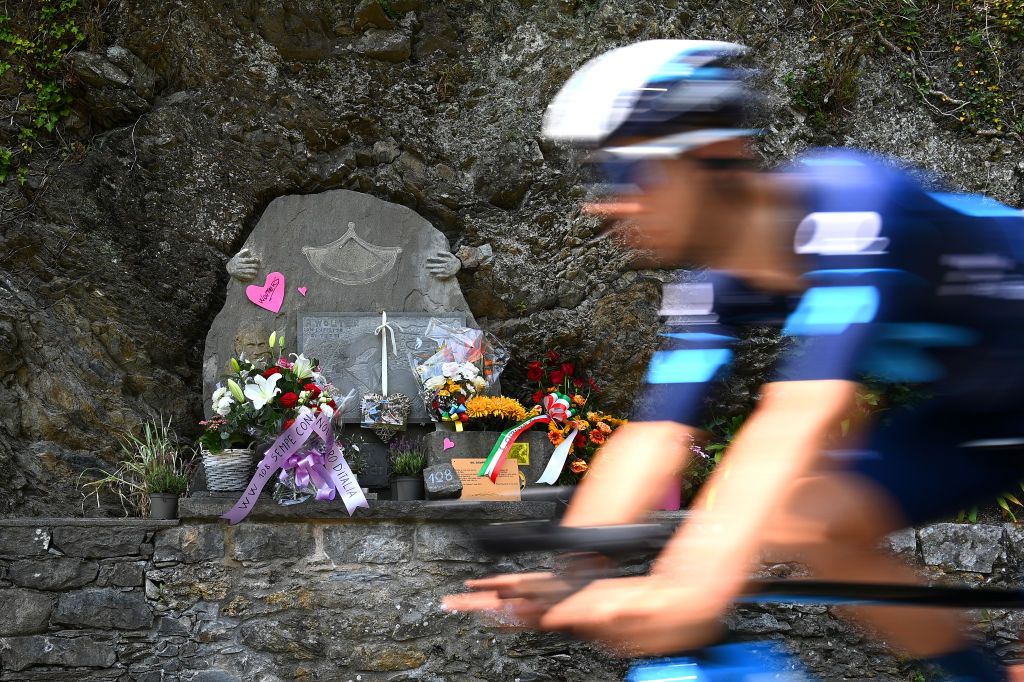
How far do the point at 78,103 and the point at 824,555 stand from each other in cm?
605

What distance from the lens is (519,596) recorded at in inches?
44.5

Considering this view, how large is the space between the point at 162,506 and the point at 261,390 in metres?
0.77

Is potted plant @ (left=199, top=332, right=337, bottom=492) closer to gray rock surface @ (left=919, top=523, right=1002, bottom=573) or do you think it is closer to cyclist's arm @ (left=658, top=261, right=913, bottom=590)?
gray rock surface @ (left=919, top=523, right=1002, bottom=573)

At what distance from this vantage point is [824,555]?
1.19 m

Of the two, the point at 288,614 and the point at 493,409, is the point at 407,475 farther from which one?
the point at 288,614

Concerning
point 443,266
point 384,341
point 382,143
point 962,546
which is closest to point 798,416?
point 962,546

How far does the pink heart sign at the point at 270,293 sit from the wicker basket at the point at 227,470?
1.21 meters

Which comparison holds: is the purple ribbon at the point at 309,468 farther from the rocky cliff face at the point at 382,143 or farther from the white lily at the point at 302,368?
the rocky cliff face at the point at 382,143

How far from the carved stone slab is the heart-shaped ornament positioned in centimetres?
25

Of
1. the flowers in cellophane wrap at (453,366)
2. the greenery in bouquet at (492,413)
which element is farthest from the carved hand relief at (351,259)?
the greenery in bouquet at (492,413)

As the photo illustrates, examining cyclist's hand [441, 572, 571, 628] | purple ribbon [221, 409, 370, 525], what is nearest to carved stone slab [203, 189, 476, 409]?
purple ribbon [221, 409, 370, 525]

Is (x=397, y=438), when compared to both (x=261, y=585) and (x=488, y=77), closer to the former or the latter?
(x=261, y=585)

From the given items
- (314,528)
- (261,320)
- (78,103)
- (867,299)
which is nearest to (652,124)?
(867,299)

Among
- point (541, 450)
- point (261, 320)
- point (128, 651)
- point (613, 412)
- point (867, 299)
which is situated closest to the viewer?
point (867, 299)
